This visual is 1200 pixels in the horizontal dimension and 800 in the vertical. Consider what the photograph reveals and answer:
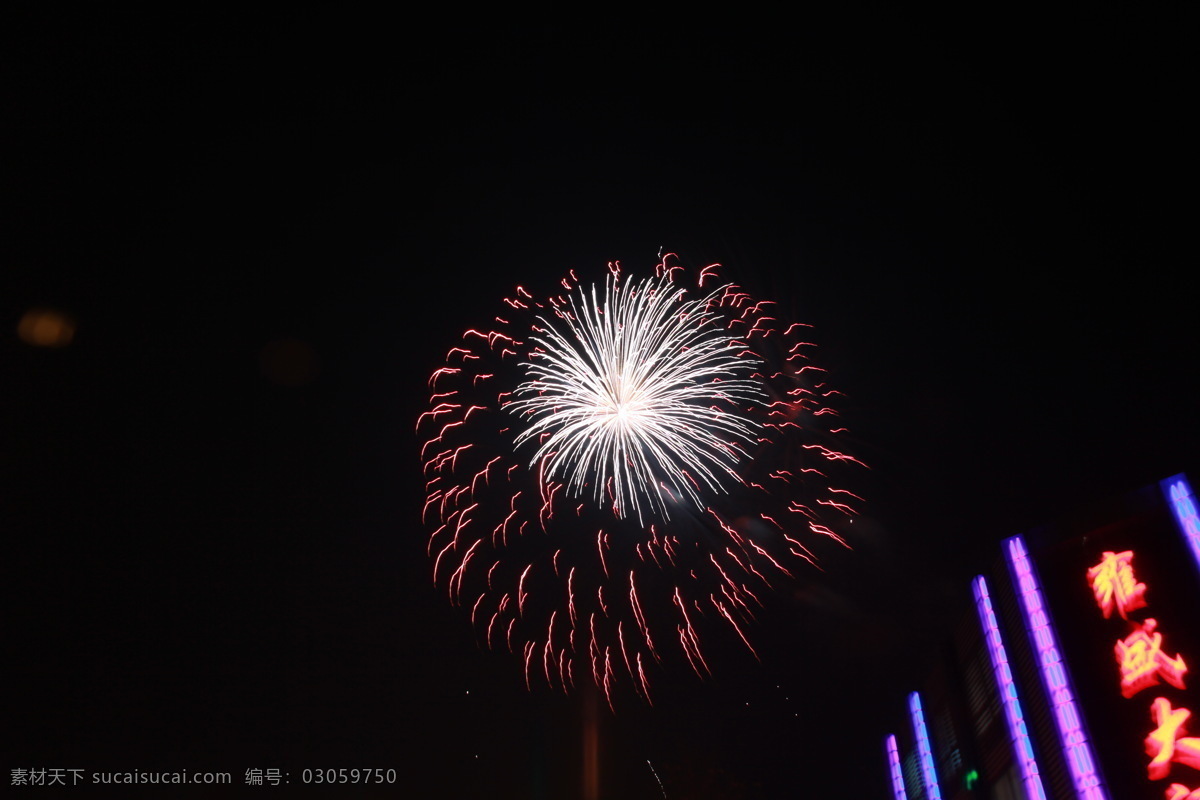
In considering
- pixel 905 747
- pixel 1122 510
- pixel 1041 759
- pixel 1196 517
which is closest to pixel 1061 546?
pixel 1122 510

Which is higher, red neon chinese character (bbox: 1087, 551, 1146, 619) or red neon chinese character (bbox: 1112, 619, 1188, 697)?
red neon chinese character (bbox: 1087, 551, 1146, 619)

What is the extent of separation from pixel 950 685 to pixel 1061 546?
8.04 meters

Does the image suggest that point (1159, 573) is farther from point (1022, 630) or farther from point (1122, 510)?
point (1022, 630)

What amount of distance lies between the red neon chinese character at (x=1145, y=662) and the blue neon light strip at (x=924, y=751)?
43.8ft

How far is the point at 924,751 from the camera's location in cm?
2906

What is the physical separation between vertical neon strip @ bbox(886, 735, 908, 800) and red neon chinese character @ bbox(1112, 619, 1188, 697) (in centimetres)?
1861

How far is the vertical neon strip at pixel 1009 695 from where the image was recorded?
18141mm

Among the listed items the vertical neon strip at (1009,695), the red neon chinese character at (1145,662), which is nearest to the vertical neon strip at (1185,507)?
the red neon chinese character at (1145,662)

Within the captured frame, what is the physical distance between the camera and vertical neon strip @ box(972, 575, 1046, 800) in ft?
59.5

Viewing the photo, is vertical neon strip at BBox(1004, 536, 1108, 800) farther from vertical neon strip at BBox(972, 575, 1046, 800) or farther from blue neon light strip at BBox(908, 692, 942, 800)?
blue neon light strip at BBox(908, 692, 942, 800)

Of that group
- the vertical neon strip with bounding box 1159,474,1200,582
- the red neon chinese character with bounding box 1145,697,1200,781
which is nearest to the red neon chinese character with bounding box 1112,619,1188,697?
the red neon chinese character with bounding box 1145,697,1200,781

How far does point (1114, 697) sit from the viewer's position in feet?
54.2

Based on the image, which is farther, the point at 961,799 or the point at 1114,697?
the point at 961,799

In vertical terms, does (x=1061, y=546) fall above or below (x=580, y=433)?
below
